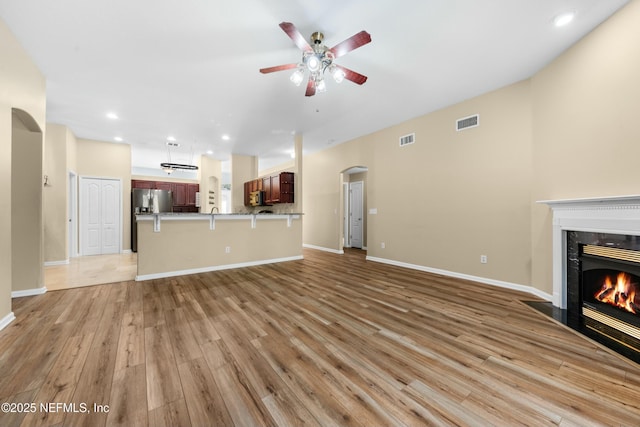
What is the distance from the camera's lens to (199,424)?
48.3 inches

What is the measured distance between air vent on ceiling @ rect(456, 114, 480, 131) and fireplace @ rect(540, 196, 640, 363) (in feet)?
5.77

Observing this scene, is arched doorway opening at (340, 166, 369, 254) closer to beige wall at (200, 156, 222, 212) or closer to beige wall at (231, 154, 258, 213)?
beige wall at (231, 154, 258, 213)

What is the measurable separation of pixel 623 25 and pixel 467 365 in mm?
3461

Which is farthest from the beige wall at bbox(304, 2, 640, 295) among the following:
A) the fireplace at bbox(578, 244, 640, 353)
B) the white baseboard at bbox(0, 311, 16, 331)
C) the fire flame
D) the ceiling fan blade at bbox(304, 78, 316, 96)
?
the white baseboard at bbox(0, 311, 16, 331)

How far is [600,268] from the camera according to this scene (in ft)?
7.93

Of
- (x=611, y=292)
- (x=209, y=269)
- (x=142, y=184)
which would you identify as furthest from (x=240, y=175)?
(x=611, y=292)

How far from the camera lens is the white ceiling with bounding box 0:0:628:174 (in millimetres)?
2197

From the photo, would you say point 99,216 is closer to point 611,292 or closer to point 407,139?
point 407,139

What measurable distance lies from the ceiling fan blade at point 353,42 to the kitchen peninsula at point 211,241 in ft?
12.4

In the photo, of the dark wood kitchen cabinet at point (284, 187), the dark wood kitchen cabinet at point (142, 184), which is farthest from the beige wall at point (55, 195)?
the dark wood kitchen cabinet at point (284, 187)

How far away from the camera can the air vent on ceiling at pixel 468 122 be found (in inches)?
153

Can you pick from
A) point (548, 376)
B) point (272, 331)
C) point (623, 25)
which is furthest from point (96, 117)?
point (623, 25)

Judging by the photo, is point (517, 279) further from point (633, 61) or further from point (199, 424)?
point (199, 424)

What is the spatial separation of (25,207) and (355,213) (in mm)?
7043
